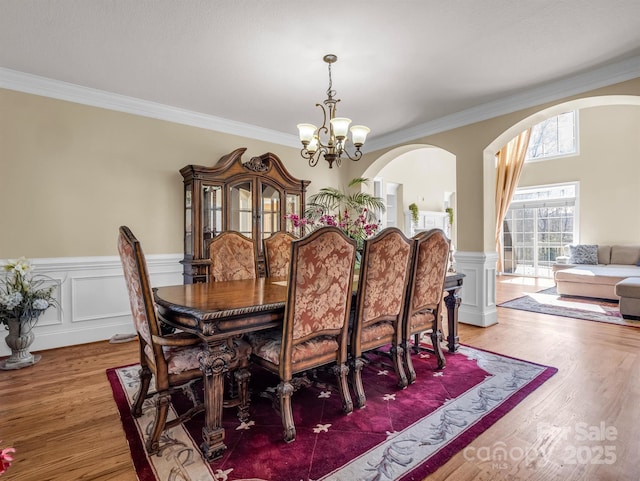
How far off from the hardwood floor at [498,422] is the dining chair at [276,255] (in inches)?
58.2

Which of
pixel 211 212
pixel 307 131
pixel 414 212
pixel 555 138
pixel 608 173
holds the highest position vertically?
pixel 555 138

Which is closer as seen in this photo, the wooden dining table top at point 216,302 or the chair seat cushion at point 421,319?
the wooden dining table top at point 216,302

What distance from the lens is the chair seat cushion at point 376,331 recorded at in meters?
2.24

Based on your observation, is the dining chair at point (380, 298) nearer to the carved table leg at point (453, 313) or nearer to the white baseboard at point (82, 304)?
the carved table leg at point (453, 313)

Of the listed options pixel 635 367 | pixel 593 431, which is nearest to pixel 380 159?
pixel 635 367

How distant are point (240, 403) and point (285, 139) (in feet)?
12.5

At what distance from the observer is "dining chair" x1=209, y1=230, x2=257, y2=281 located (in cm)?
302

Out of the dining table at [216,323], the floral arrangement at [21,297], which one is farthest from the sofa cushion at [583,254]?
the floral arrangement at [21,297]

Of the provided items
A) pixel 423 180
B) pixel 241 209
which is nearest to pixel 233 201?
pixel 241 209

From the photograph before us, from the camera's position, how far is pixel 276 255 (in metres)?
3.29

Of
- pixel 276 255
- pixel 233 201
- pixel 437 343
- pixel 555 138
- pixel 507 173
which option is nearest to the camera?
pixel 437 343

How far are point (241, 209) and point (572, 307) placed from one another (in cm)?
489

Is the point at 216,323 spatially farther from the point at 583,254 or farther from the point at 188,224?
the point at 583,254

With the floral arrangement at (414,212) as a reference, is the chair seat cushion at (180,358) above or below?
below
